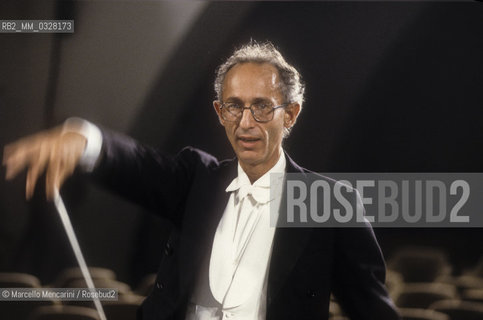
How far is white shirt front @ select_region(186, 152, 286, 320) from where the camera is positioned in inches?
63.4

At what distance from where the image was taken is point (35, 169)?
1.69 metres

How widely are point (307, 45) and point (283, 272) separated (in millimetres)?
813

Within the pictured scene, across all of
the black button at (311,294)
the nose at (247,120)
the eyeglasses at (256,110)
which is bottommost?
the black button at (311,294)

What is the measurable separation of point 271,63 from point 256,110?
0.18 metres

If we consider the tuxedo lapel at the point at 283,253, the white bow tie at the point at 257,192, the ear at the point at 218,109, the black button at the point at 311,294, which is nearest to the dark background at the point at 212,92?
the ear at the point at 218,109

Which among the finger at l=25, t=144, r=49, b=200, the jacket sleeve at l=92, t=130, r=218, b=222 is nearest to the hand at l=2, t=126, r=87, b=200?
the finger at l=25, t=144, r=49, b=200

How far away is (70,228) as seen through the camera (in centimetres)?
169

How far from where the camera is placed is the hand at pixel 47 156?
1662mm

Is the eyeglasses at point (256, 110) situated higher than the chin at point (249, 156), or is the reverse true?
the eyeglasses at point (256, 110)

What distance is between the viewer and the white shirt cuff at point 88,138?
1.63 metres

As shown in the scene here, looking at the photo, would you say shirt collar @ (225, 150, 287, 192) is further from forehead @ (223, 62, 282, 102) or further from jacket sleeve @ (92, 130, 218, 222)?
forehead @ (223, 62, 282, 102)

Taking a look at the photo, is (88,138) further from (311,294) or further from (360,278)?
(360,278)

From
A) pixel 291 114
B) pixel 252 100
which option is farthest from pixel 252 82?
pixel 291 114

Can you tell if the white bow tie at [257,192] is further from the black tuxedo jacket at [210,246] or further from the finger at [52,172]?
the finger at [52,172]
